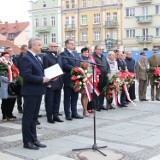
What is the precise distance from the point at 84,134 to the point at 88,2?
196 feet

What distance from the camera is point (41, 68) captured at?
654cm

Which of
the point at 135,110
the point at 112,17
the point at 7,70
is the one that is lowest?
the point at 135,110

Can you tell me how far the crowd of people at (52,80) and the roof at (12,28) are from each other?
76.1 m

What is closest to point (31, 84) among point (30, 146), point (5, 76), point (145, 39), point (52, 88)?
point (30, 146)

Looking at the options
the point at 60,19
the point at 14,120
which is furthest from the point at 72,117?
the point at 60,19

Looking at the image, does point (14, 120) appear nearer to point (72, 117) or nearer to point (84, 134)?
point (72, 117)

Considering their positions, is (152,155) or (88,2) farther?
(88,2)

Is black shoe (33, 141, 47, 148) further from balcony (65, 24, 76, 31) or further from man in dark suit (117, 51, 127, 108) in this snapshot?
balcony (65, 24, 76, 31)

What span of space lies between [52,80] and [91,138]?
141 cm

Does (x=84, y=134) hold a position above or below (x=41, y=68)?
Result: below

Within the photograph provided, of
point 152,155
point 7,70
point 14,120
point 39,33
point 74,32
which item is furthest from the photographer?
point 39,33

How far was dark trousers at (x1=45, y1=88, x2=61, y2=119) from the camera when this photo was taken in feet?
28.8

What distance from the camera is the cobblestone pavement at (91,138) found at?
6.09 meters

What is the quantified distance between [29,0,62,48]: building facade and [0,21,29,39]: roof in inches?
563
